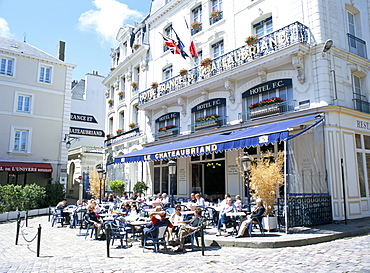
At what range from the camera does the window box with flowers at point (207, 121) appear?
14.2 meters

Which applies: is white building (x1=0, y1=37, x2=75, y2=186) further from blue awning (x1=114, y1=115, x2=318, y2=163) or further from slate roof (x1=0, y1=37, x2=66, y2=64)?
blue awning (x1=114, y1=115, x2=318, y2=163)

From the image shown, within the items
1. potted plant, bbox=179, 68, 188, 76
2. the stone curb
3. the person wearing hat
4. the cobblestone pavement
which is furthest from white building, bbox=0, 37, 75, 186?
the person wearing hat

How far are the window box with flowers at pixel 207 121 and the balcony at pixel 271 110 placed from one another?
66.1 inches

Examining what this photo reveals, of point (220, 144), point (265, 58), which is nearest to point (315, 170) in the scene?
point (220, 144)

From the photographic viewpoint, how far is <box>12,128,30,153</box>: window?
→ 68.3 ft

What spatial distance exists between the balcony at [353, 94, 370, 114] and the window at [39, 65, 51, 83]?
776 inches

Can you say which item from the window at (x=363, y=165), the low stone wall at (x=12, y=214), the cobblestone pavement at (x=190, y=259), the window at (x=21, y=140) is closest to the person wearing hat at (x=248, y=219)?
the cobblestone pavement at (x=190, y=259)

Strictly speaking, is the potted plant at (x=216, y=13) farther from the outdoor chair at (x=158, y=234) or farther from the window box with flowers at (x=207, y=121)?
the outdoor chair at (x=158, y=234)

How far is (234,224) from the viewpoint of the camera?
28.2 ft

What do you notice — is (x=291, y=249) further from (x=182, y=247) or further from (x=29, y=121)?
(x=29, y=121)

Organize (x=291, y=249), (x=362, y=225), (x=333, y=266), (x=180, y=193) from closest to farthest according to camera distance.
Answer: (x=333, y=266) < (x=291, y=249) < (x=362, y=225) < (x=180, y=193)

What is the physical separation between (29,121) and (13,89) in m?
2.35

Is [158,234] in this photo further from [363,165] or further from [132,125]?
[132,125]

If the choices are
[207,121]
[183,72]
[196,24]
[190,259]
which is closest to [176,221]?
[190,259]
